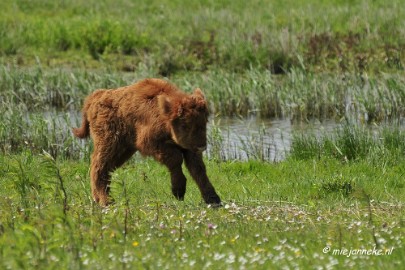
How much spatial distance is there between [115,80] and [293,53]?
15.2ft

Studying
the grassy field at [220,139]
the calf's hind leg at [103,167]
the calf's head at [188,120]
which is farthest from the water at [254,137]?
the calf's head at [188,120]

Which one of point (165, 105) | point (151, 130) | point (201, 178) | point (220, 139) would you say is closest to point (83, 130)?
point (151, 130)

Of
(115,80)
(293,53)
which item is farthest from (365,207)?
(293,53)

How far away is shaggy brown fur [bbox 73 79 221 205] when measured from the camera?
9898 millimetres

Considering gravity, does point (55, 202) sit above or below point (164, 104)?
below

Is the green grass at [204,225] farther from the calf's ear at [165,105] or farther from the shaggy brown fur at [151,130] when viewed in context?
the calf's ear at [165,105]

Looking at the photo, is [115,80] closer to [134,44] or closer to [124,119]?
[134,44]

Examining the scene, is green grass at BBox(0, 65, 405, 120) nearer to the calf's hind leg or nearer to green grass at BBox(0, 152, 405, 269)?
green grass at BBox(0, 152, 405, 269)

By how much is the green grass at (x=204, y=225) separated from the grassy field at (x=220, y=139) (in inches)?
1.0

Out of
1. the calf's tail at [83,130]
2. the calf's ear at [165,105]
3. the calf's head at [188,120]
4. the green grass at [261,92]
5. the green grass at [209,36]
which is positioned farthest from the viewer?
the green grass at [209,36]

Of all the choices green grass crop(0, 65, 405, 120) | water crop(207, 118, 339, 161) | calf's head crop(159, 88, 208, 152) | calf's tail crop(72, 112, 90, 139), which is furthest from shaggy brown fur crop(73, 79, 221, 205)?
green grass crop(0, 65, 405, 120)

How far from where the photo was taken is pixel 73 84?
1883 centimetres

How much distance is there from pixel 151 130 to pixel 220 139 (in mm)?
4027

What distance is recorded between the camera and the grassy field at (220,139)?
768cm
